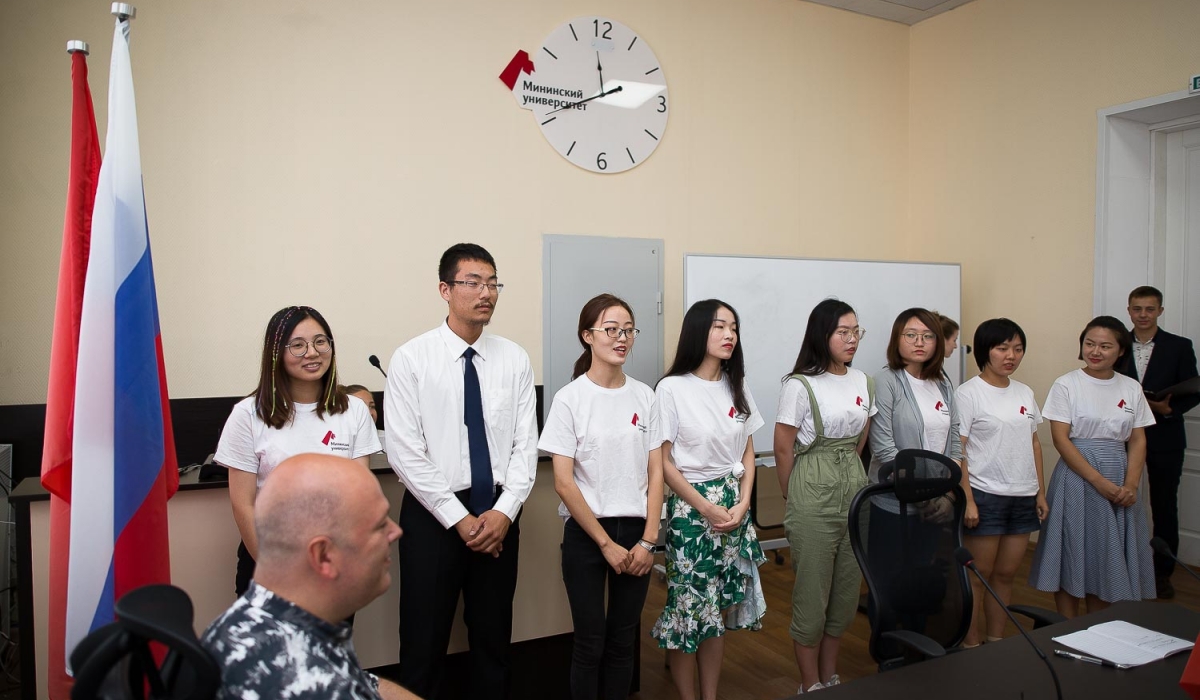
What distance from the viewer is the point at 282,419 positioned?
2162 mm

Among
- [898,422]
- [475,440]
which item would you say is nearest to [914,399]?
[898,422]

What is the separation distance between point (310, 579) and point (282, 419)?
46.7 inches

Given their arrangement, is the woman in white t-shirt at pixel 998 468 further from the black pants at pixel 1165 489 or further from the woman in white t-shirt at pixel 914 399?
the black pants at pixel 1165 489

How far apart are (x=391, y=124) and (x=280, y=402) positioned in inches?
87.8

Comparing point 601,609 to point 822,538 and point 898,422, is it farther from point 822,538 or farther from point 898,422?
point 898,422

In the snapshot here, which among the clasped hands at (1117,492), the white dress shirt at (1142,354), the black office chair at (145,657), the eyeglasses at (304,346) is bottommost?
the clasped hands at (1117,492)

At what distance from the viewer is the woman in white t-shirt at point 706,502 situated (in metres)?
2.53

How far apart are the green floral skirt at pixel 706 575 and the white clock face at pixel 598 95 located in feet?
8.19

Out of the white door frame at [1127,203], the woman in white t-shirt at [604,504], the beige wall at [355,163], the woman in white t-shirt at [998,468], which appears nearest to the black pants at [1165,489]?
the white door frame at [1127,203]

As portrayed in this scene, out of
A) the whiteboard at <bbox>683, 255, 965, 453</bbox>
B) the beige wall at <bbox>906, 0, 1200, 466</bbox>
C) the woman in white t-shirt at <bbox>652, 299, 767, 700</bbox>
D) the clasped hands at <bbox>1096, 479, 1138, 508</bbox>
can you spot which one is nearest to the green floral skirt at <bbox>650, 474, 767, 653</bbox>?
the woman in white t-shirt at <bbox>652, 299, 767, 700</bbox>

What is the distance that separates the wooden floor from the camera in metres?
2.93

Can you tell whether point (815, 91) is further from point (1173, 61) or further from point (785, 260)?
point (1173, 61)

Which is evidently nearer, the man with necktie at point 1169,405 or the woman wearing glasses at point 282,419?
the woman wearing glasses at point 282,419

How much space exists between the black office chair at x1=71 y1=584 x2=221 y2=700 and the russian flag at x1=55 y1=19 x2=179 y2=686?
120 centimetres
